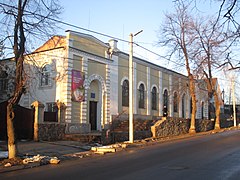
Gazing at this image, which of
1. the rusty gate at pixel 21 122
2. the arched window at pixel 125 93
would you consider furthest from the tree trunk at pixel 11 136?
the arched window at pixel 125 93

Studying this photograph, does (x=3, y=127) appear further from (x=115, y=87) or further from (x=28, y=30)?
(x=115, y=87)

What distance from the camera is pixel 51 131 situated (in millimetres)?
22297

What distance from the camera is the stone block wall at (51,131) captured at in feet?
70.9

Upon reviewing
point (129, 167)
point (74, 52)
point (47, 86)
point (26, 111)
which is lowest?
point (129, 167)

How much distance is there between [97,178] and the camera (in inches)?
373

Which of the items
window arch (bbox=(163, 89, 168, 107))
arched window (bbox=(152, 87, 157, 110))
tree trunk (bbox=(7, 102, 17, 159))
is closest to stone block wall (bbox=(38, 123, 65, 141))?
tree trunk (bbox=(7, 102, 17, 159))

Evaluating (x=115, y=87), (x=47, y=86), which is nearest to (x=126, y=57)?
(x=115, y=87)

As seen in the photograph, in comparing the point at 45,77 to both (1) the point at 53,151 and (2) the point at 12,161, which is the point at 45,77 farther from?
(2) the point at 12,161

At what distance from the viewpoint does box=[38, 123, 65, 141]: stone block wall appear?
70.9 feet

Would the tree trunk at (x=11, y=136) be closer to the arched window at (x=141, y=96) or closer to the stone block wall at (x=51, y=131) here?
the stone block wall at (x=51, y=131)

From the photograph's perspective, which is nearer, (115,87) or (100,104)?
(100,104)

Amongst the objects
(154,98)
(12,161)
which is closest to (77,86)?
(154,98)

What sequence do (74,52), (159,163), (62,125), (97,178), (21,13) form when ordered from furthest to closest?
(74,52) → (62,125) → (21,13) → (159,163) → (97,178)

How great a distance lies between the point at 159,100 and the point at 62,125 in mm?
21930
